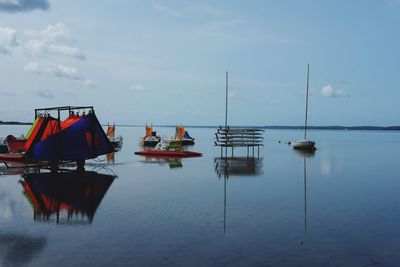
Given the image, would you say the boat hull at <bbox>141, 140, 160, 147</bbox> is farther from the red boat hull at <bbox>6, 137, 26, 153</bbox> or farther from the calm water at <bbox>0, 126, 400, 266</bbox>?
the calm water at <bbox>0, 126, 400, 266</bbox>

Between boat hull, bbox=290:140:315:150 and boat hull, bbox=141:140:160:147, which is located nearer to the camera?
boat hull, bbox=290:140:315:150

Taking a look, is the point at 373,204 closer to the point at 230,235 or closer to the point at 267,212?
the point at 267,212

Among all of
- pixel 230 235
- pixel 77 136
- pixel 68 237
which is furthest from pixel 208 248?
pixel 77 136

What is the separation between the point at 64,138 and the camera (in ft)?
107

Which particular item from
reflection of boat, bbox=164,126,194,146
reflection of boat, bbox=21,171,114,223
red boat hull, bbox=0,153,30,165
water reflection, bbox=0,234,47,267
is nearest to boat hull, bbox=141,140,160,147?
reflection of boat, bbox=164,126,194,146

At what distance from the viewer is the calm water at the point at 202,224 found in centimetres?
1259

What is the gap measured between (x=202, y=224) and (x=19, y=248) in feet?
22.6

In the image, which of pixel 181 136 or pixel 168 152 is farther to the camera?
pixel 181 136

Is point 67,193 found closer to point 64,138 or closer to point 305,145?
point 64,138

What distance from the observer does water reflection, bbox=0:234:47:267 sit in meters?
11.8

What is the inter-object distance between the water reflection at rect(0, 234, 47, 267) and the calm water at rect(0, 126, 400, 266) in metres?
0.03

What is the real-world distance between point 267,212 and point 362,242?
5687 mm

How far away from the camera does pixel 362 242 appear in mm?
14555

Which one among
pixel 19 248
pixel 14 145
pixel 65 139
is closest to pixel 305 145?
pixel 14 145
